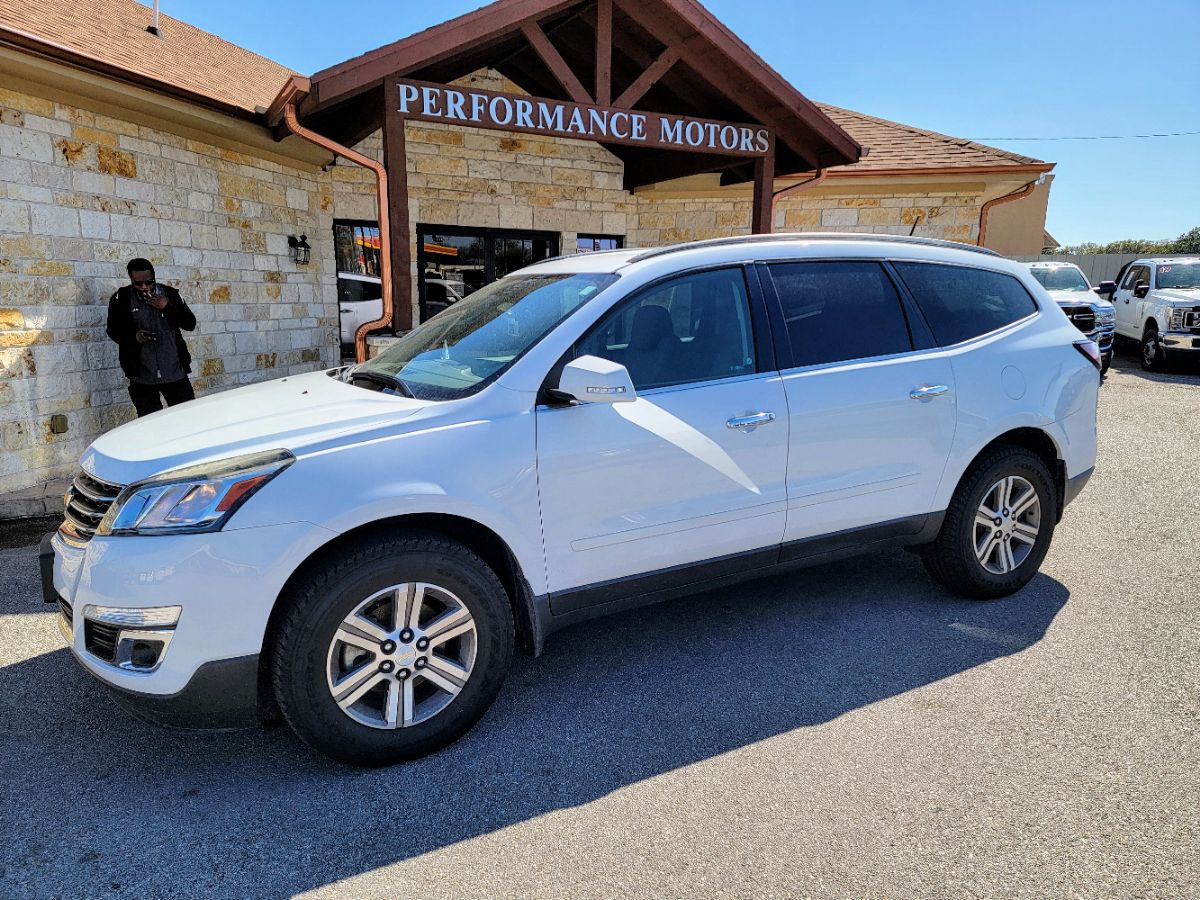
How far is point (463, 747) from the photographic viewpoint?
2896 millimetres

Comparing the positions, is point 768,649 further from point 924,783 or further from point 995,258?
point 995,258

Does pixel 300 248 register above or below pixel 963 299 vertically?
above

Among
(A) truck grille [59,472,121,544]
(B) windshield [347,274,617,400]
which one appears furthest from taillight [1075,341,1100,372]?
(A) truck grille [59,472,121,544]

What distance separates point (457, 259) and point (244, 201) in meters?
2.98

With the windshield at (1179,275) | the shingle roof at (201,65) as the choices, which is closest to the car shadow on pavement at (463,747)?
the shingle roof at (201,65)

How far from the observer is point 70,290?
6438mm

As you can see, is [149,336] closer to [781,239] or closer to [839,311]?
[781,239]

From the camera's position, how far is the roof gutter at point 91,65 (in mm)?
5285

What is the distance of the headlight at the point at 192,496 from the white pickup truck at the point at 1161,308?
15.8 metres

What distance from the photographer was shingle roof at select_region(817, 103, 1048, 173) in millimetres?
10359

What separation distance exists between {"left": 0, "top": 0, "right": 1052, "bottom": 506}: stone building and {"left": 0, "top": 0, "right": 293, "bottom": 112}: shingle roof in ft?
0.14

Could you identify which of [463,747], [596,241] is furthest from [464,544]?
[596,241]

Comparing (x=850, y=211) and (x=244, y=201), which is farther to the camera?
(x=850, y=211)

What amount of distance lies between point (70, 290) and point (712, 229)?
27.4 ft
